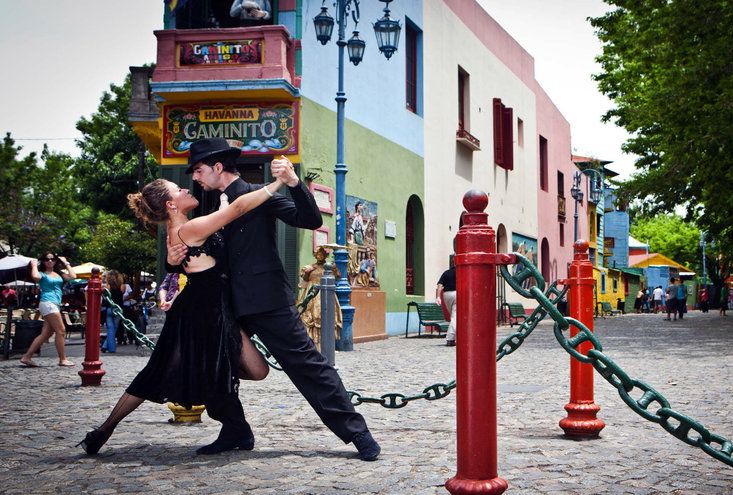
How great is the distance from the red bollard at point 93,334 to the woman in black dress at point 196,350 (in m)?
4.05

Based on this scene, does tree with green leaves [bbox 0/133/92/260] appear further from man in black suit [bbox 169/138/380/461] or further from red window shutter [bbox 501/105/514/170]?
man in black suit [bbox 169/138/380/461]

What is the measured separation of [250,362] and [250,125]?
1230cm

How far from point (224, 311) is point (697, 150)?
57.2 ft

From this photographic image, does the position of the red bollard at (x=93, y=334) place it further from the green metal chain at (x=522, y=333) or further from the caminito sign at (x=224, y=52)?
the caminito sign at (x=224, y=52)

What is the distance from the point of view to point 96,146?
40.9m

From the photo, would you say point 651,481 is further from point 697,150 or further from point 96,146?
point 96,146

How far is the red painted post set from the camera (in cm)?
327

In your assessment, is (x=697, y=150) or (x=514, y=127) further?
(x=514, y=127)

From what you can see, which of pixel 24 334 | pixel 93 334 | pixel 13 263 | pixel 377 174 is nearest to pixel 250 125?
pixel 377 174

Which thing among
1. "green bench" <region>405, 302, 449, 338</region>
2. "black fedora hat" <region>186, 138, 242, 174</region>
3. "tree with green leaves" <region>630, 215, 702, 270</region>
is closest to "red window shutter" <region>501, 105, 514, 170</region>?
"green bench" <region>405, 302, 449, 338</region>

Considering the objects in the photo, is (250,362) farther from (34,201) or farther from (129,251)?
(34,201)

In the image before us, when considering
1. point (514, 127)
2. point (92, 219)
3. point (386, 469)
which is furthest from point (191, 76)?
point (92, 219)

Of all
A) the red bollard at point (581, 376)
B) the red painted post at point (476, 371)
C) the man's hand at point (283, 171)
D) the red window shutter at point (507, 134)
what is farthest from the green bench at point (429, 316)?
the red painted post at point (476, 371)

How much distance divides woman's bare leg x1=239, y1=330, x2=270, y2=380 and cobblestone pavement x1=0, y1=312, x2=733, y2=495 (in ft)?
A: 1.49
